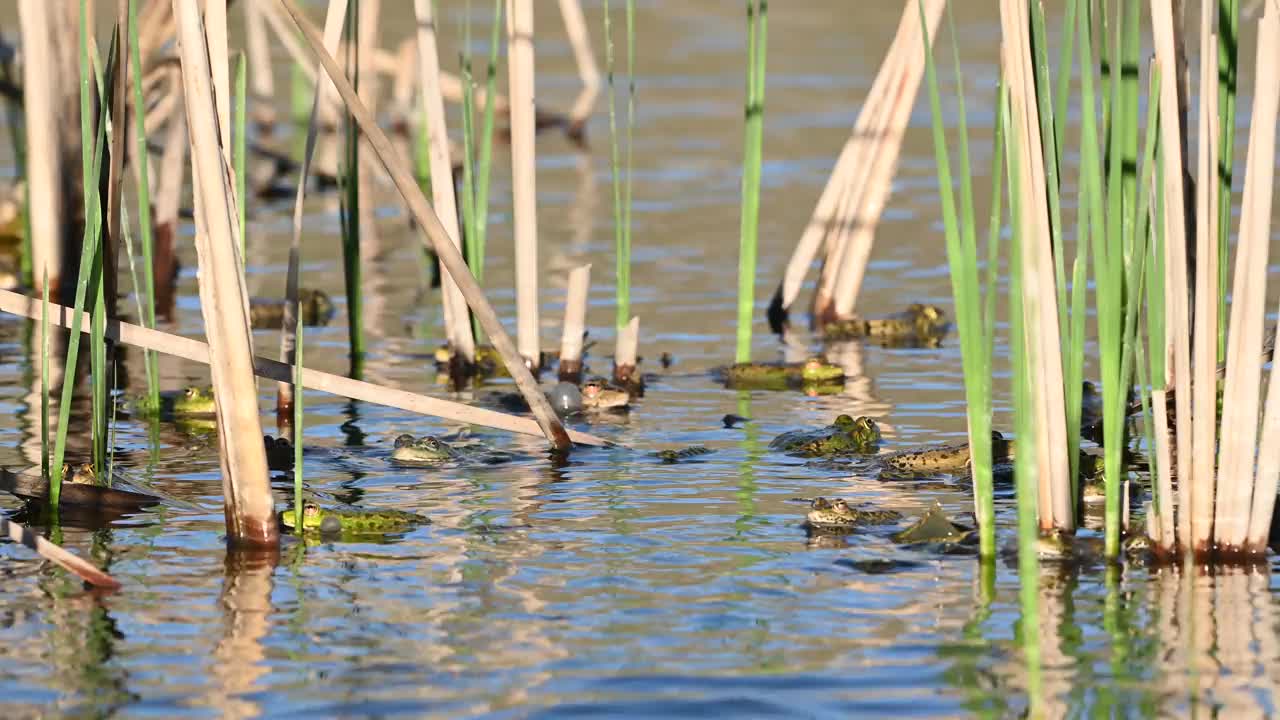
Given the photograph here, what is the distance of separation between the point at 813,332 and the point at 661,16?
22.5 meters

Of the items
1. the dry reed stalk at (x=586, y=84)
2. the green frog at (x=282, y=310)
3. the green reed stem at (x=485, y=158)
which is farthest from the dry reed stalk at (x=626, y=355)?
the dry reed stalk at (x=586, y=84)

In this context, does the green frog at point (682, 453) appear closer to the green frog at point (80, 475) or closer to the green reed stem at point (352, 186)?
the green reed stem at point (352, 186)

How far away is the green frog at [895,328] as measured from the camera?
13227mm

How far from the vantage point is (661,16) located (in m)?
35.3

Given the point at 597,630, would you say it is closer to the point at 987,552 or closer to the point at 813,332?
the point at 987,552

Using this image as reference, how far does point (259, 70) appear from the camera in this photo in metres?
22.3

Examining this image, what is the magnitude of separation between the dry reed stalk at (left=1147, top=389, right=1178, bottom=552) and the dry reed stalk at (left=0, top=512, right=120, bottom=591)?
3723 millimetres

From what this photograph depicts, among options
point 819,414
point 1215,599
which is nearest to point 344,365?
point 819,414

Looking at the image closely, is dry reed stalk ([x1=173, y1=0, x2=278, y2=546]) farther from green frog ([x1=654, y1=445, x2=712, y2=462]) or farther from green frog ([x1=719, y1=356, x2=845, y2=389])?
green frog ([x1=719, y1=356, x2=845, y2=389])

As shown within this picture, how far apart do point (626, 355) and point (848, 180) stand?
2153 mm

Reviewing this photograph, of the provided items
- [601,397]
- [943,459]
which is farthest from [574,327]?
[943,459]

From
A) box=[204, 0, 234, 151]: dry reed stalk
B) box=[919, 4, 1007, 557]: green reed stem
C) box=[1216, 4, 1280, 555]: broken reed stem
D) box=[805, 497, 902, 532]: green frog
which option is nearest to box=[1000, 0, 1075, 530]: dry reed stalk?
box=[919, 4, 1007, 557]: green reed stem

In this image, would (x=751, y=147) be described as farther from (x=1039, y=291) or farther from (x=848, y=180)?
(x=1039, y=291)

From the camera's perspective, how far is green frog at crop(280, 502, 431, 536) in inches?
318
